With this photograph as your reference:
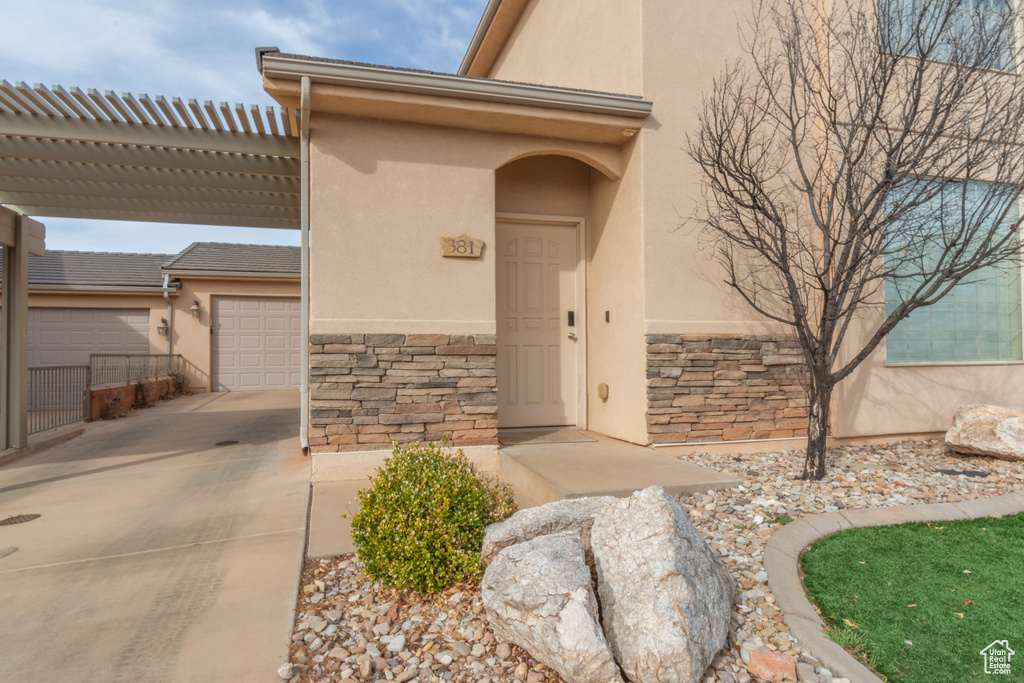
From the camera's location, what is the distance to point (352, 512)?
156 inches

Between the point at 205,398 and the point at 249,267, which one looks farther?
the point at 249,267

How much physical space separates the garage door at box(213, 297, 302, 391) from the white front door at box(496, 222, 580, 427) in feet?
29.4

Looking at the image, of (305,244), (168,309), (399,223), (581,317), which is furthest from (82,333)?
(581,317)

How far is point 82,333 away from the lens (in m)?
12.8

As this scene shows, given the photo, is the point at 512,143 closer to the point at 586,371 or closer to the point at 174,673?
the point at 586,371

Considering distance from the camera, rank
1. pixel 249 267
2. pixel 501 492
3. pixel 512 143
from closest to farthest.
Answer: pixel 501 492
pixel 512 143
pixel 249 267

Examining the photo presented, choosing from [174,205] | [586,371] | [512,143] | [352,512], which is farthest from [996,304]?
[174,205]

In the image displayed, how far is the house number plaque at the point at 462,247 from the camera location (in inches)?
198

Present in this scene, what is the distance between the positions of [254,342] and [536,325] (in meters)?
9.92

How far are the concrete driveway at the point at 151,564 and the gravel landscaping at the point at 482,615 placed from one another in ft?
0.56

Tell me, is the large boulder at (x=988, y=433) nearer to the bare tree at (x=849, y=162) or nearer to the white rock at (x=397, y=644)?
the bare tree at (x=849, y=162)

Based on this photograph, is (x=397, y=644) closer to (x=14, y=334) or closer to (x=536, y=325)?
(x=536, y=325)

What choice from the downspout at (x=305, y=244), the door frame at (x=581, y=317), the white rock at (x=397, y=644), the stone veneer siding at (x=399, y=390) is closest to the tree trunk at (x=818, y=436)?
the door frame at (x=581, y=317)

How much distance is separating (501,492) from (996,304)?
6723 mm
